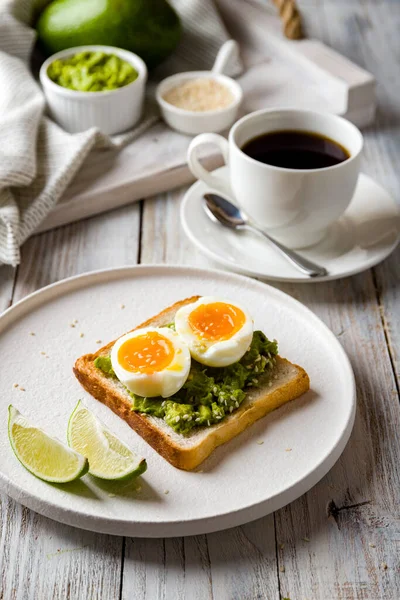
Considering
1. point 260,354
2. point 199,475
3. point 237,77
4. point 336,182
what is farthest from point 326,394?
point 237,77

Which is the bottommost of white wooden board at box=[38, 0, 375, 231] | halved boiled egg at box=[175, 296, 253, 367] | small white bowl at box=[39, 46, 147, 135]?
white wooden board at box=[38, 0, 375, 231]

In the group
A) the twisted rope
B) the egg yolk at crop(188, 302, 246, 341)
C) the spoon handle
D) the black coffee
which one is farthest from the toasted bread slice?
the twisted rope

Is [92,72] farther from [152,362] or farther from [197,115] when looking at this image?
[152,362]

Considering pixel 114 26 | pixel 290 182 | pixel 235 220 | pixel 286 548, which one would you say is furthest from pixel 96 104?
pixel 286 548

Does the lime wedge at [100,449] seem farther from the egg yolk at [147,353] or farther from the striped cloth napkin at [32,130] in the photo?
the striped cloth napkin at [32,130]

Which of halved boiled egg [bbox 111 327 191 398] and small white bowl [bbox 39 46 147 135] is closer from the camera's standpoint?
halved boiled egg [bbox 111 327 191 398]

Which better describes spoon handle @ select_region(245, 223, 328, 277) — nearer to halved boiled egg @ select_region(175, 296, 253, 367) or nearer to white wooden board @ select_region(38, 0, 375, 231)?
halved boiled egg @ select_region(175, 296, 253, 367)

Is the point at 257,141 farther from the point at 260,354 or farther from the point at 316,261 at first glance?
the point at 260,354
